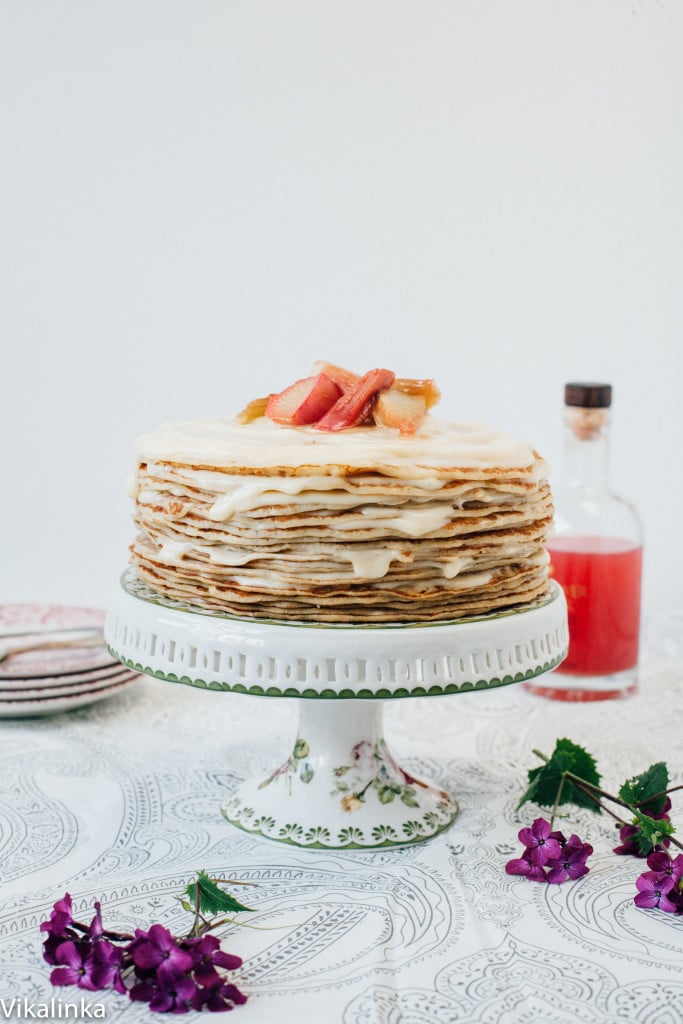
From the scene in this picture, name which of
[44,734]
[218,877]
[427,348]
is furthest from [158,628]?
[427,348]

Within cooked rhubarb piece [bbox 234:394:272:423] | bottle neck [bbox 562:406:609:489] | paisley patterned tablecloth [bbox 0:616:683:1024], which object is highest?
cooked rhubarb piece [bbox 234:394:272:423]

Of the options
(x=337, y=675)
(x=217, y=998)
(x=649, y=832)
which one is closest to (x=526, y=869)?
(x=649, y=832)

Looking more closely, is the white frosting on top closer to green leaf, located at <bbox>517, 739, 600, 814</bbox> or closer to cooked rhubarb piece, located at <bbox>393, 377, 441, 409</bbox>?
cooked rhubarb piece, located at <bbox>393, 377, 441, 409</bbox>

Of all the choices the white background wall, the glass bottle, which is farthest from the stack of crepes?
the white background wall

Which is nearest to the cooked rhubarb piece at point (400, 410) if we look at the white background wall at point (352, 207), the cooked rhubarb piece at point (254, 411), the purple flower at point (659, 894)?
the cooked rhubarb piece at point (254, 411)

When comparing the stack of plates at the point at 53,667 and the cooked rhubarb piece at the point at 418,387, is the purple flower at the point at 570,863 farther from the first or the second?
the stack of plates at the point at 53,667

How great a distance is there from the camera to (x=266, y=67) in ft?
8.77

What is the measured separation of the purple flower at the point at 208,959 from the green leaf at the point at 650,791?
0.57 metres

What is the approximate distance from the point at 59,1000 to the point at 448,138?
82.6 inches

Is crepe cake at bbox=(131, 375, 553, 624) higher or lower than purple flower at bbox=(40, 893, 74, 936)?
higher

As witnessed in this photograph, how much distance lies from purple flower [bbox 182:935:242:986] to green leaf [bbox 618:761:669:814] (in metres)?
0.57

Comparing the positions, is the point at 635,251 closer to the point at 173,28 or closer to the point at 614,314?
the point at 614,314

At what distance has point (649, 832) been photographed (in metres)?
1.36

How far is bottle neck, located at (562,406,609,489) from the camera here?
2150 mm
